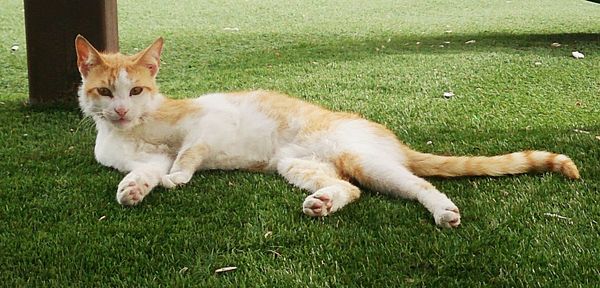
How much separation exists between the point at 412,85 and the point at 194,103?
2.02 metres

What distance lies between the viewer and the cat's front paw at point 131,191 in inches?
89.1

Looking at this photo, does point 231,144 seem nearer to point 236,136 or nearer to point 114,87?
point 236,136

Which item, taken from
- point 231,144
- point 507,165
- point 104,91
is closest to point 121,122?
point 104,91

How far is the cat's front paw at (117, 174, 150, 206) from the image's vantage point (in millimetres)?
2264

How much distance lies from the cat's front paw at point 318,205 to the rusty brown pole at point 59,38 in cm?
221

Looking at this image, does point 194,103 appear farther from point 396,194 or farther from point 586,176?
point 586,176

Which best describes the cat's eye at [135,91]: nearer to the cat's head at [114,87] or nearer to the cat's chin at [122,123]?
the cat's head at [114,87]

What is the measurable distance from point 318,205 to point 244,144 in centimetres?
79

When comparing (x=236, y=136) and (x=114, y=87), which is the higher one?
(x=114, y=87)

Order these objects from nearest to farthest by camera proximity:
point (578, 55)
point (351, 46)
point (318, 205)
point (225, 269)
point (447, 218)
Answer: point (225, 269) < point (447, 218) < point (318, 205) < point (578, 55) < point (351, 46)

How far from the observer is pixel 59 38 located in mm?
3850

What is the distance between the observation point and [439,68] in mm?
5133

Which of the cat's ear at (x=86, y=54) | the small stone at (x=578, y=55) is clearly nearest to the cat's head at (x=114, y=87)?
the cat's ear at (x=86, y=54)

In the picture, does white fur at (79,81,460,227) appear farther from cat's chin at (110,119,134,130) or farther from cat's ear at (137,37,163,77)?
cat's ear at (137,37,163,77)
